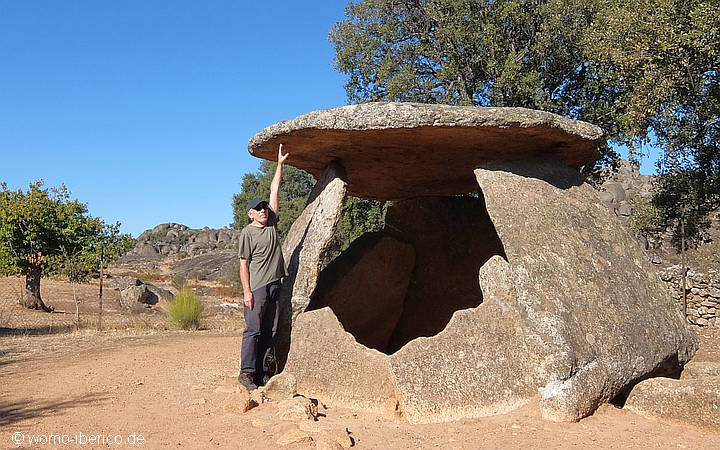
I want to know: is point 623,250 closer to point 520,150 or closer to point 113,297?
point 520,150

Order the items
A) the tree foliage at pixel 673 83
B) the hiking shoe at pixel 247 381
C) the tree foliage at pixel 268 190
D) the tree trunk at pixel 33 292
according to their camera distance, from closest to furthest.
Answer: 1. the hiking shoe at pixel 247 381
2. the tree foliage at pixel 673 83
3. the tree trunk at pixel 33 292
4. the tree foliage at pixel 268 190

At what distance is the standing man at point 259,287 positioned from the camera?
229 inches

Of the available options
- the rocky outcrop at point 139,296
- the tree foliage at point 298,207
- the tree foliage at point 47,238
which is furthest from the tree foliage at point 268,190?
the tree foliage at point 47,238

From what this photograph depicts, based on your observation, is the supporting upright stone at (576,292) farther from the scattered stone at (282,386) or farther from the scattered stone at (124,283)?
the scattered stone at (124,283)

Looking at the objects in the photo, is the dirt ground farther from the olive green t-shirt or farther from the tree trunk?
the tree trunk

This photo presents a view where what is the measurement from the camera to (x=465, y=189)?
344 inches

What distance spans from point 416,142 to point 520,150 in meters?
1.07

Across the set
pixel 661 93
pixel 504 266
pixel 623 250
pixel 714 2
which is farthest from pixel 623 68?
pixel 504 266

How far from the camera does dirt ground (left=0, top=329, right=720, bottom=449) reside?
417cm

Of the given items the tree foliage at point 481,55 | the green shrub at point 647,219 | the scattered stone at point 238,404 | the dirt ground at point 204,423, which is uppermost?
the tree foliage at point 481,55

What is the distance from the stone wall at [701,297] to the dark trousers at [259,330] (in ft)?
31.8

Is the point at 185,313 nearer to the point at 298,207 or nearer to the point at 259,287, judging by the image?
the point at 259,287

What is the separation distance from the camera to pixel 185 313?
39.0ft

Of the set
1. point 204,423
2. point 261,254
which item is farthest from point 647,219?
point 204,423
